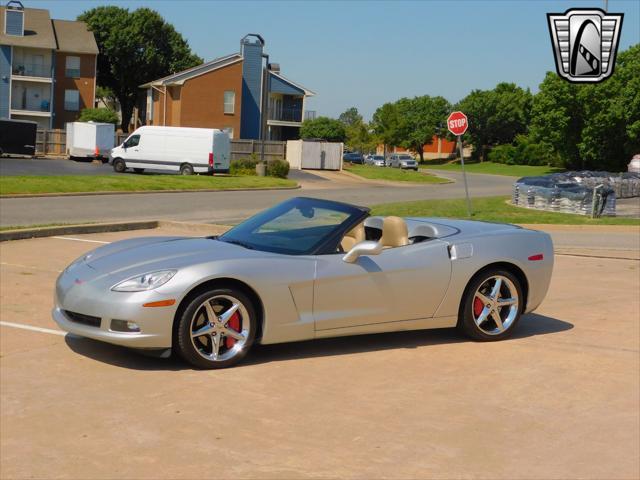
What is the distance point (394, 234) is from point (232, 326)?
1.65 meters

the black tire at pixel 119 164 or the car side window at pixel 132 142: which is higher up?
the car side window at pixel 132 142

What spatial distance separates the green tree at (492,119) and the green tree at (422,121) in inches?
327

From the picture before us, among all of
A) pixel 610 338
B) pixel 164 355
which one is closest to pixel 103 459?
pixel 164 355

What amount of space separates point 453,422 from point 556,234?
1484cm

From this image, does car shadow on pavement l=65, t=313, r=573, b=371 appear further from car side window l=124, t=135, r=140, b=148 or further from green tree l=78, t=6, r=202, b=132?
green tree l=78, t=6, r=202, b=132

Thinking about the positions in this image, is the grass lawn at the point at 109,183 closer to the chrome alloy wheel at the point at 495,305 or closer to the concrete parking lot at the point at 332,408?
the concrete parking lot at the point at 332,408

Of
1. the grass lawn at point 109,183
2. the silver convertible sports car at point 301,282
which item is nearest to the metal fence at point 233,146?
the grass lawn at point 109,183

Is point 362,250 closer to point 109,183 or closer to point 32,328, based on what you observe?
point 32,328

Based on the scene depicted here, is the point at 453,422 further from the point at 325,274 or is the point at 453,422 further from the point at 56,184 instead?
the point at 56,184

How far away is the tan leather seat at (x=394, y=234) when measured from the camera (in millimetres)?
7195

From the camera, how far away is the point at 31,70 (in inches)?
2670

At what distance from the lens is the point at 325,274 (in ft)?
22.1

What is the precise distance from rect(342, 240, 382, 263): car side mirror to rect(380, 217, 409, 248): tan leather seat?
1.35 feet

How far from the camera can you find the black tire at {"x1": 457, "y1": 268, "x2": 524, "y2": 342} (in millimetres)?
7453
